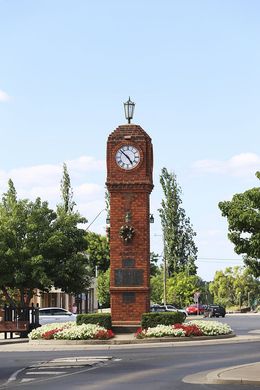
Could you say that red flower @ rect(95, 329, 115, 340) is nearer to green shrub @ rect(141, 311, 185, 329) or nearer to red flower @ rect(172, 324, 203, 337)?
green shrub @ rect(141, 311, 185, 329)

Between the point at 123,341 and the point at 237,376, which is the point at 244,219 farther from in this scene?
the point at 237,376

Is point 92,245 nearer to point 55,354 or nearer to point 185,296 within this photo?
point 185,296

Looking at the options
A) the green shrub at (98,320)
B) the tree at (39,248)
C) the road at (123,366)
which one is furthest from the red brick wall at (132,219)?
the tree at (39,248)

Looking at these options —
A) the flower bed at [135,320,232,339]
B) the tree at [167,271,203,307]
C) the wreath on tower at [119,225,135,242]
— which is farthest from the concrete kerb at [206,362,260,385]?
the tree at [167,271,203,307]

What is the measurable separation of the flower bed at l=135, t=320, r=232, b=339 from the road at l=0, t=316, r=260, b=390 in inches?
67.7

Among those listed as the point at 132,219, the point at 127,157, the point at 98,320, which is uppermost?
the point at 127,157

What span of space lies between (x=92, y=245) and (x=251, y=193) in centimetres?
7431

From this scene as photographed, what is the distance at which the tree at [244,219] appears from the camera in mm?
37906

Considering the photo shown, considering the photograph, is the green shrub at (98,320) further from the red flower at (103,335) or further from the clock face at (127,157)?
the clock face at (127,157)

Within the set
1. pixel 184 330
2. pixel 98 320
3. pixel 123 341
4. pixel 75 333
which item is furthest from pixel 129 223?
pixel 123 341

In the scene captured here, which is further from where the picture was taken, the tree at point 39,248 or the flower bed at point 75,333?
the tree at point 39,248

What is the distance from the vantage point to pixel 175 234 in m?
98.9

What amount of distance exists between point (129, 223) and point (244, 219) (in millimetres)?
5034

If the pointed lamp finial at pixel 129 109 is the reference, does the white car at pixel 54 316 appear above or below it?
below
